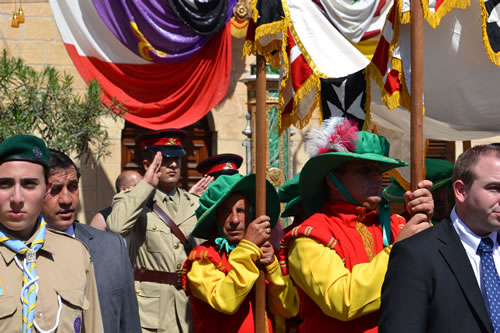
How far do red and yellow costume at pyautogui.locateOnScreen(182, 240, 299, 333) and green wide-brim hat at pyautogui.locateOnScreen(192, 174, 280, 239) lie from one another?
0.56 feet

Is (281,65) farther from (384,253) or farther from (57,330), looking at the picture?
(57,330)

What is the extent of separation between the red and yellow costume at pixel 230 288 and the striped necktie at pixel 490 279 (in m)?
1.40

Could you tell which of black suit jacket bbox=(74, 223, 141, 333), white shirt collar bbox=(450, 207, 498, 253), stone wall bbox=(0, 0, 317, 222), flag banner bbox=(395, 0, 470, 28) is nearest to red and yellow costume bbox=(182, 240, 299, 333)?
black suit jacket bbox=(74, 223, 141, 333)

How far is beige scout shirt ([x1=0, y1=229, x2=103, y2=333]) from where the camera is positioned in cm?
293

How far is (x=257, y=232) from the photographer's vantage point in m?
4.14

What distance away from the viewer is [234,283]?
13.6 ft

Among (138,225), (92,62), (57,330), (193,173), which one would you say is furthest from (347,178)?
(193,173)

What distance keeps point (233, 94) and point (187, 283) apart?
18.9 feet

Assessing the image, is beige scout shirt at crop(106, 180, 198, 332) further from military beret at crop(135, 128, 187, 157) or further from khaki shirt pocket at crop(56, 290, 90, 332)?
khaki shirt pocket at crop(56, 290, 90, 332)

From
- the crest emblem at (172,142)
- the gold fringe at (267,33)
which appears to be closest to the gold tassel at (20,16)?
the crest emblem at (172,142)

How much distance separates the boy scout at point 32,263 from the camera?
9.66 feet

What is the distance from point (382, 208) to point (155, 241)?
2.08 metres

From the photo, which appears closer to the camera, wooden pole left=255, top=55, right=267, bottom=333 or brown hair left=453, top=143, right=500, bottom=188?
brown hair left=453, top=143, right=500, bottom=188

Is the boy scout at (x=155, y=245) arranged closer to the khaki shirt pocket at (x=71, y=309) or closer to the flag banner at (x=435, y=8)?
the flag banner at (x=435, y=8)
